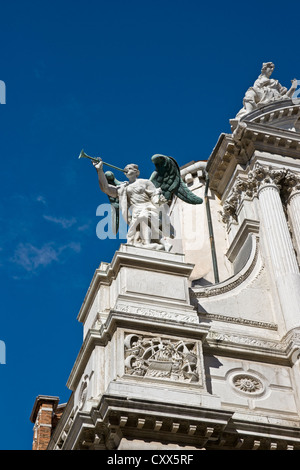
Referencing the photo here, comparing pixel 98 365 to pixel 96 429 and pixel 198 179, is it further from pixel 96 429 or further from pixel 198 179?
pixel 198 179

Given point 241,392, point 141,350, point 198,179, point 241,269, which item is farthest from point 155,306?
point 198,179

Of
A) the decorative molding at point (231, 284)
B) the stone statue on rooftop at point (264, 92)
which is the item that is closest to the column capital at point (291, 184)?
the decorative molding at point (231, 284)

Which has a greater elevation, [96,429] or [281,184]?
[281,184]

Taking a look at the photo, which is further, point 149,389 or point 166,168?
point 166,168

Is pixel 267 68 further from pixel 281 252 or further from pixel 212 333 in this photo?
pixel 212 333

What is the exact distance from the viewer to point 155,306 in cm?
1462

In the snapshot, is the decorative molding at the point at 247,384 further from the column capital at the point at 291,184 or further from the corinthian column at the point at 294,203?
the column capital at the point at 291,184

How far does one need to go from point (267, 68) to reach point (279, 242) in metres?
6.88

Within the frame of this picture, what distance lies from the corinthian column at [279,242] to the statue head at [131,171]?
2.84 meters

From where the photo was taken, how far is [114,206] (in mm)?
17203

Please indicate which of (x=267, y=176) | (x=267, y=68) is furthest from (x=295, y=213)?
(x=267, y=68)

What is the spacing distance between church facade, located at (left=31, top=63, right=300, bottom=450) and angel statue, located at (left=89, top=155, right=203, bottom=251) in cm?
65

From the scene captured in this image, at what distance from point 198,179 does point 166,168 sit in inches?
168
